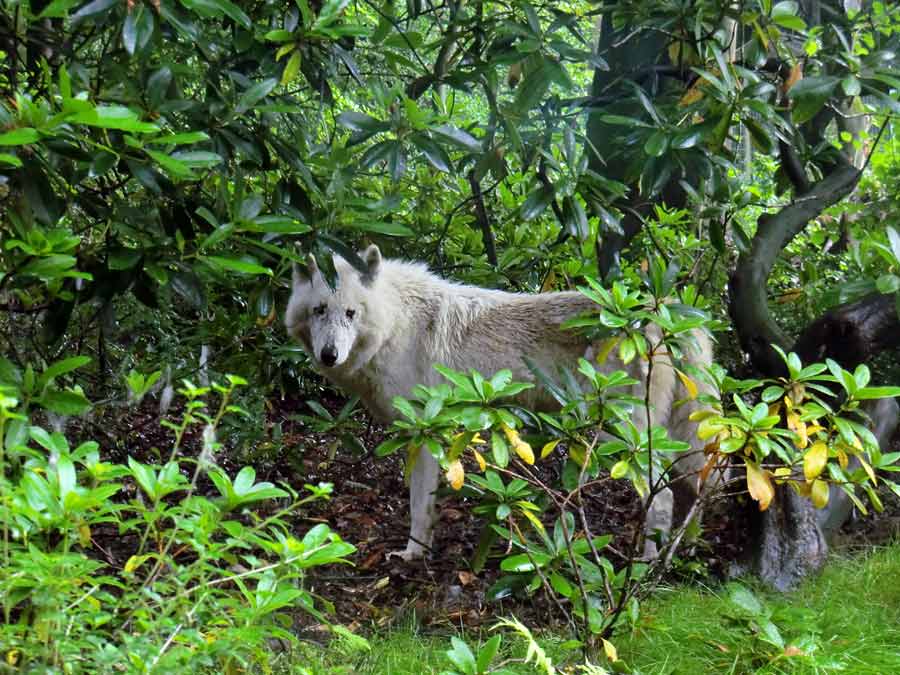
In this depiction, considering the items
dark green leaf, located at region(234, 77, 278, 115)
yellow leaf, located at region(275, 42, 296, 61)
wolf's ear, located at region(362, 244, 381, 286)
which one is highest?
yellow leaf, located at region(275, 42, 296, 61)

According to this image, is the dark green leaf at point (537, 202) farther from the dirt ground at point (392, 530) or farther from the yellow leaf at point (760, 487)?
the yellow leaf at point (760, 487)

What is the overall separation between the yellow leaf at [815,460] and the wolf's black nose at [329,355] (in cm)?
307

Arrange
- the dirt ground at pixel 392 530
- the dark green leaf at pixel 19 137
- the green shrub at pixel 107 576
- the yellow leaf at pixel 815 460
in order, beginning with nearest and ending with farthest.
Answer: the green shrub at pixel 107 576 < the dark green leaf at pixel 19 137 < the yellow leaf at pixel 815 460 < the dirt ground at pixel 392 530

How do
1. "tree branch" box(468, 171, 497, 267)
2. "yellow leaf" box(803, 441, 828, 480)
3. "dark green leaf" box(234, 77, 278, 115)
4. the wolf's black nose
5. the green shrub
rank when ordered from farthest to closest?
"tree branch" box(468, 171, 497, 267), the wolf's black nose, "dark green leaf" box(234, 77, 278, 115), "yellow leaf" box(803, 441, 828, 480), the green shrub

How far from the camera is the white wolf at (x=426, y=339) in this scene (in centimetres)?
579

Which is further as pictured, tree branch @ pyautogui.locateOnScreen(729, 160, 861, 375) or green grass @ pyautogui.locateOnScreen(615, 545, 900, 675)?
tree branch @ pyautogui.locateOnScreen(729, 160, 861, 375)

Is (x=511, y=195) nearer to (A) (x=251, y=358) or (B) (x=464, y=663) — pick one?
(A) (x=251, y=358)

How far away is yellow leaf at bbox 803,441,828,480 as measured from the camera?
3.21 meters

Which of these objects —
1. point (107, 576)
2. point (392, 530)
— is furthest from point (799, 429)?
point (392, 530)

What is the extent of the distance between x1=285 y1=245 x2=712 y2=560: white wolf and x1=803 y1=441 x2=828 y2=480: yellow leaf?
2.32 metres

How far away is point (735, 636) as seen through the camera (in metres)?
3.66

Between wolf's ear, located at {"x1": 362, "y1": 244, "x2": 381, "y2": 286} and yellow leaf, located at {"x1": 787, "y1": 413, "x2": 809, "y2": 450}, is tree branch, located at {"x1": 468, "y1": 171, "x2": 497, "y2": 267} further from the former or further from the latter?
yellow leaf, located at {"x1": 787, "y1": 413, "x2": 809, "y2": 450}

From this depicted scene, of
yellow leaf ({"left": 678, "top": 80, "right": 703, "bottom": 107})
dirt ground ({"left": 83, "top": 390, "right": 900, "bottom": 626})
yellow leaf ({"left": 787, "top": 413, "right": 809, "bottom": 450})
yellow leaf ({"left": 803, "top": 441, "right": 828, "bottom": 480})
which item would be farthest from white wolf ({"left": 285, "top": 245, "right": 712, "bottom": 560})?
yellow leaf ({"left": 803, "top": 441, "right": 828, "bottom": 480})

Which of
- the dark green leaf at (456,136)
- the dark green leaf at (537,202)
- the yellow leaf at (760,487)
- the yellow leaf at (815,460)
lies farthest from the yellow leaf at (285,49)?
the yellow leaf at (815,460)
